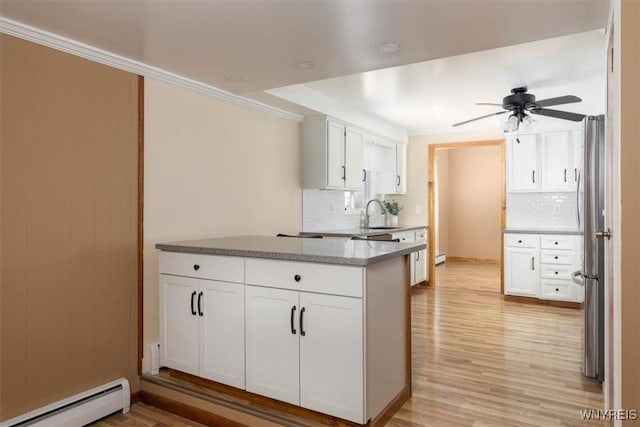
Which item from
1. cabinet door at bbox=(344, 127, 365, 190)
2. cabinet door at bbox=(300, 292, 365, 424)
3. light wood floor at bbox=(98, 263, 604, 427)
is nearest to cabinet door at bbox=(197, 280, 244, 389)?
light wood floor at bbox=(98, 263, 604, 427)

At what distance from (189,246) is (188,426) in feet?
3.54

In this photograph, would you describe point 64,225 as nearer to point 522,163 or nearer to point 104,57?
point 104,57

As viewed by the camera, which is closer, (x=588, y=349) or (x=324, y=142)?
(x=588, y=349)

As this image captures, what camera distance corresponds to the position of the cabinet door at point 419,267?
582 centimetres

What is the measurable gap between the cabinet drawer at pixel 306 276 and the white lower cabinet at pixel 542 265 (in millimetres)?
4056

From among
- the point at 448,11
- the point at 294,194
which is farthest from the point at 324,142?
the point at 448,11

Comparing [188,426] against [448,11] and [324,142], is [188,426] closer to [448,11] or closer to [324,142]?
[448,11]

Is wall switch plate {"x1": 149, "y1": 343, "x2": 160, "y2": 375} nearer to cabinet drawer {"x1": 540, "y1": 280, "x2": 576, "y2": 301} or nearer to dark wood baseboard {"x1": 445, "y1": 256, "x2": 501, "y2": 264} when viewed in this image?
cabinet drawer {"x1": 540, "y1": 280, "x2": 576, "y2": 301}

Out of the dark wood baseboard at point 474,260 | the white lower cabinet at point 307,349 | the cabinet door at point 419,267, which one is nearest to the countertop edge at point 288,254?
the white lower cabinet at point 307,349

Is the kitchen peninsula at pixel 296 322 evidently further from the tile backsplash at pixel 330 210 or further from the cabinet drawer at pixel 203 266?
the tile backsplash at pixel 330 210

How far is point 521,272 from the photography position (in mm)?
5336

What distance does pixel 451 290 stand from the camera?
6.10 metres

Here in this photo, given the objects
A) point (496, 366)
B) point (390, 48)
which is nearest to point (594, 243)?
point (496, 366)

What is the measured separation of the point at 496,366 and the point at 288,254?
2.00 metres
